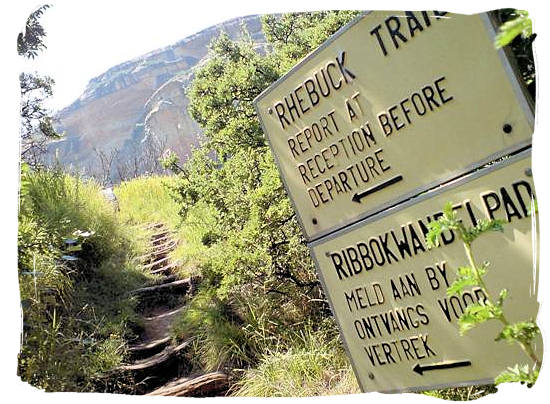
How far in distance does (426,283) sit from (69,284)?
1707 mm

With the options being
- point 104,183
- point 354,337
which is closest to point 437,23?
point 354,337

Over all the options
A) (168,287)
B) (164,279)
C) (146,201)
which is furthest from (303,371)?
(146,201)

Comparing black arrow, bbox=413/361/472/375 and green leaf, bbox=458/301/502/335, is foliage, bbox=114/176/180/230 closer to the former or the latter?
black arrow, bbox=413/361/472/375

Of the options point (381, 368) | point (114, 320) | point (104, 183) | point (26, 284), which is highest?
point (104, 183)

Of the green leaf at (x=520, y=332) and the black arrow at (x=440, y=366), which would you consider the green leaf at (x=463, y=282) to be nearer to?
the green leaf at (x=520, y=332)

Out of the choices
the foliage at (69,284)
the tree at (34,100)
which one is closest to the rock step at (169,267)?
the foliage at (69,284)

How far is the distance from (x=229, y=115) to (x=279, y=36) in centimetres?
46

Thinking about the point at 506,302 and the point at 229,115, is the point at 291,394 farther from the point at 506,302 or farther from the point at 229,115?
the point at 229,115

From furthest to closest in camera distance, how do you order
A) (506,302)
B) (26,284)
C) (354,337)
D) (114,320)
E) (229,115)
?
1. (229,115)
2. (114,320)
3. (26,284)
4. (354,337)
5. (506,302)

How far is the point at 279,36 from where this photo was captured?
2.46 meters

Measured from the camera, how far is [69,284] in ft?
7.27

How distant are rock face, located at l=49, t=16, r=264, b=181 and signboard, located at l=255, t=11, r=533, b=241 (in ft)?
5.71

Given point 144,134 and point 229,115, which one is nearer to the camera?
point 229,115

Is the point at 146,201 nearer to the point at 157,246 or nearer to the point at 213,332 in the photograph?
the point at 157,246
